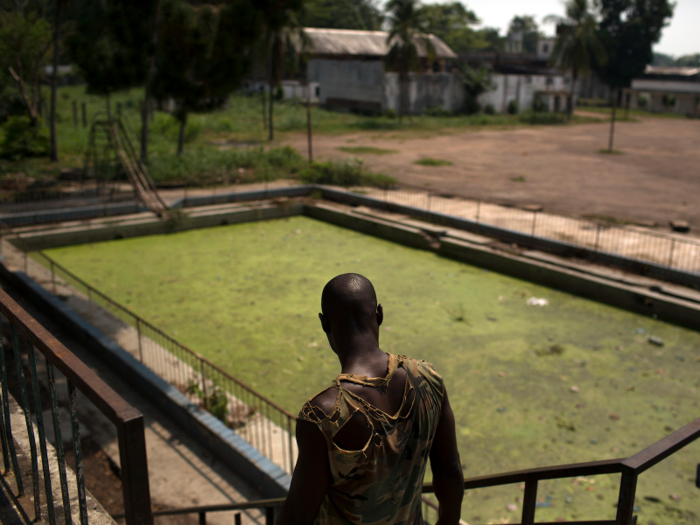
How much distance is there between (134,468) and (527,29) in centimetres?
14403

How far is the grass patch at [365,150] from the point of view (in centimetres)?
3130

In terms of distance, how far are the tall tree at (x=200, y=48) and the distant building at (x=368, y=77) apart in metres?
22.7

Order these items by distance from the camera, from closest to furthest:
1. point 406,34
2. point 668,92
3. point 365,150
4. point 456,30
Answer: point 365,150 < point 406,34 < point 668,92 < point 456,30

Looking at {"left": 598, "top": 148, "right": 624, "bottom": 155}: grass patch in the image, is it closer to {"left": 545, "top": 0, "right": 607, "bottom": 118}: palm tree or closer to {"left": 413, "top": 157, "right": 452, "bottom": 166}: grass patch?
{"left": 413, "top": 157, "right": 452, "bottom": 166}: grass patch

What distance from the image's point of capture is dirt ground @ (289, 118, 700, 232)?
68.4 ft

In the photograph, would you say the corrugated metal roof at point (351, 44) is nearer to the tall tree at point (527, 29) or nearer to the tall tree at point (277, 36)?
the tall tree at point (277, 36)

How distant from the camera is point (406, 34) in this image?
143 feet

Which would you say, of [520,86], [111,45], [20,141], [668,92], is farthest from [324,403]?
[668,92]

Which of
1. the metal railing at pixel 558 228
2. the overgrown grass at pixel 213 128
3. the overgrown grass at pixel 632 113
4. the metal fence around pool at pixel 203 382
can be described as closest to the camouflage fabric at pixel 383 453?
the metal fence around pool at pixel 203 382

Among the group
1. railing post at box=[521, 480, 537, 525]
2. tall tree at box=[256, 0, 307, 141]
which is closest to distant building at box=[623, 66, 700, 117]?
tall tree at box=[256, 0, 307, 141]

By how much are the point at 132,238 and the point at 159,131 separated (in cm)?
1746

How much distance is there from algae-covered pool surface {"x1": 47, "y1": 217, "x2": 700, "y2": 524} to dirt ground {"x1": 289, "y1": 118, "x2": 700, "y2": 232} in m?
7.36

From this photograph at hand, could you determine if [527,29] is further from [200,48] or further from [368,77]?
[200,48]

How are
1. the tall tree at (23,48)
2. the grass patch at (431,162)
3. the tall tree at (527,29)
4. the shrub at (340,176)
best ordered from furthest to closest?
1. the tall tree at (527,29)
2. the grass patch at (431,162)
3. the tall tree at (23,48)
4. the shrub at (340,176)
